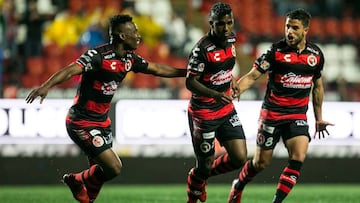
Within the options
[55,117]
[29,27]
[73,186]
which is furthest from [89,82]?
[29,27]

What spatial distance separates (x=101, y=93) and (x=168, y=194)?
3.91 meters

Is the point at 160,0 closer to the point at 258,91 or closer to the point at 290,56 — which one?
the point at 258,91

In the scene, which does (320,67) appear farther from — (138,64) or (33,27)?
(33,27)

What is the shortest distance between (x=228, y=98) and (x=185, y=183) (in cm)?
541

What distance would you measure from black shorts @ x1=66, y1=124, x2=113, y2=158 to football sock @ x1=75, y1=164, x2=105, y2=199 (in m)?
0.18

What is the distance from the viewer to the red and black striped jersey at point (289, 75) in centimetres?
1003

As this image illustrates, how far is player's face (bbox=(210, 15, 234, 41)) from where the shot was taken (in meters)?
9.60

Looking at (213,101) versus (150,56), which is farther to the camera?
(150,56)

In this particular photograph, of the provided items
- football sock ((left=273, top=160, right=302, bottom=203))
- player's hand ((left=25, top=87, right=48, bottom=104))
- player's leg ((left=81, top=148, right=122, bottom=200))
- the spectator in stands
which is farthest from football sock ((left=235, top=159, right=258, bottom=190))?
the spectator in stands

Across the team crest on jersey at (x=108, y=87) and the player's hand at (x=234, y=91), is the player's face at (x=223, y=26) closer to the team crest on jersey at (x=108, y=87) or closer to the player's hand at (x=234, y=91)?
the player's hand at (x=234, y=91)

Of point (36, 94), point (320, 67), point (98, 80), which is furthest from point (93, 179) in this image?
point (320, 67)

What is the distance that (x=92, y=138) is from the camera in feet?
31.8

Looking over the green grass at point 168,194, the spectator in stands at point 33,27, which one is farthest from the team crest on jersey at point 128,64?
the spectator in stands at point 33,27

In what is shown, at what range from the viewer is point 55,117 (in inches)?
558
